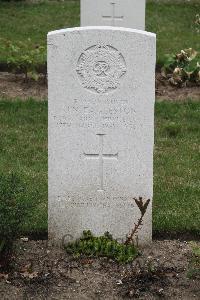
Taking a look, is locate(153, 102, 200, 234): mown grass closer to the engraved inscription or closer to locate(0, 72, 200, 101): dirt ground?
locate(0, 72, 200, 101): dirt ground

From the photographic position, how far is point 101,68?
5.61 meters

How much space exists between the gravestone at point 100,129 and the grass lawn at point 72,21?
6.06 metres

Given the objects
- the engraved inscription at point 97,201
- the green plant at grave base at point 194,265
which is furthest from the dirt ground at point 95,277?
the engraved inscription at point 97,201

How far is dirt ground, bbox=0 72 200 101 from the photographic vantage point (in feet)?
32.8

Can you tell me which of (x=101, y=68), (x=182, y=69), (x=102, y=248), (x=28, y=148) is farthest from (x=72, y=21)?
(x=102, y=248)

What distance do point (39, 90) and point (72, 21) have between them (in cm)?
451

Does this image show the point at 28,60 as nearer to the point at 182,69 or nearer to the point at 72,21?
the point at 182,69

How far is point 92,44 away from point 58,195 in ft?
3.52

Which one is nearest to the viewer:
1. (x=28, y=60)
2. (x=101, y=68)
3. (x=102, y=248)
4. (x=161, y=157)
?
(x=101, y=68)

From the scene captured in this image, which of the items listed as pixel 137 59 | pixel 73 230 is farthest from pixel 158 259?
pixel 137 59

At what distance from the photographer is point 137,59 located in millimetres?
5547

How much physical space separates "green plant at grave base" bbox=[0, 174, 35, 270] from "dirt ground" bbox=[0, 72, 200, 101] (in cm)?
445

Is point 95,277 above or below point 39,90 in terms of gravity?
below

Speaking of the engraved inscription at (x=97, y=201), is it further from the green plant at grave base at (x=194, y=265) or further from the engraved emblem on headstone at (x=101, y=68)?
the engraved emblem on headstone at (x=101, y=68)
